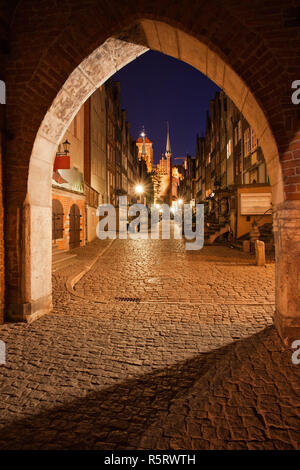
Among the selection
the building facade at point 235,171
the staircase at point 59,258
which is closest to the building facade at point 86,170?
the staircase at point 59,258

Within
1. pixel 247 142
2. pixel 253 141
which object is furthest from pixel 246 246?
pixel 247 142

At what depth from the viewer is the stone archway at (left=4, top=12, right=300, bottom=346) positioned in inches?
149

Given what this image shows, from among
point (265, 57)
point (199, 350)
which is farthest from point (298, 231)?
point (265, 57)

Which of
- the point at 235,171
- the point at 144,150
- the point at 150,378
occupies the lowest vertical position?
the point at 150,378

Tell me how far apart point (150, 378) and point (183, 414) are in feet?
2.25

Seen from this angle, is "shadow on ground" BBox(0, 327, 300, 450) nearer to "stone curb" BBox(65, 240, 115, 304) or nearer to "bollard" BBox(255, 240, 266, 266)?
"stone curb" BBox(65, 240, 115, 304)

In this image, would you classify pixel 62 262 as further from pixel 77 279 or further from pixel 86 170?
pixel 86 170

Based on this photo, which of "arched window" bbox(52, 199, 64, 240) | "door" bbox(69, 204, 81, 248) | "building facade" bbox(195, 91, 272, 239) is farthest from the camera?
"building facade" bbox(195, 91, 272, 239)

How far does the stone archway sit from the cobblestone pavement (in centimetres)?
60

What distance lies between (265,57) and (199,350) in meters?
4.14

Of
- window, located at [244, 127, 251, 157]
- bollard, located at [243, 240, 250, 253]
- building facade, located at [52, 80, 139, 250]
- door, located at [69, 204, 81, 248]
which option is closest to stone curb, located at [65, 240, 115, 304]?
building facade, located at [52, 80, 139, 250]

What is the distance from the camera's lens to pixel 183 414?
245 cm

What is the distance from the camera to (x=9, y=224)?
4684 mm

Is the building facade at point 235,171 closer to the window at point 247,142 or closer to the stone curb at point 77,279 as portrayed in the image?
the window at point 247,142
